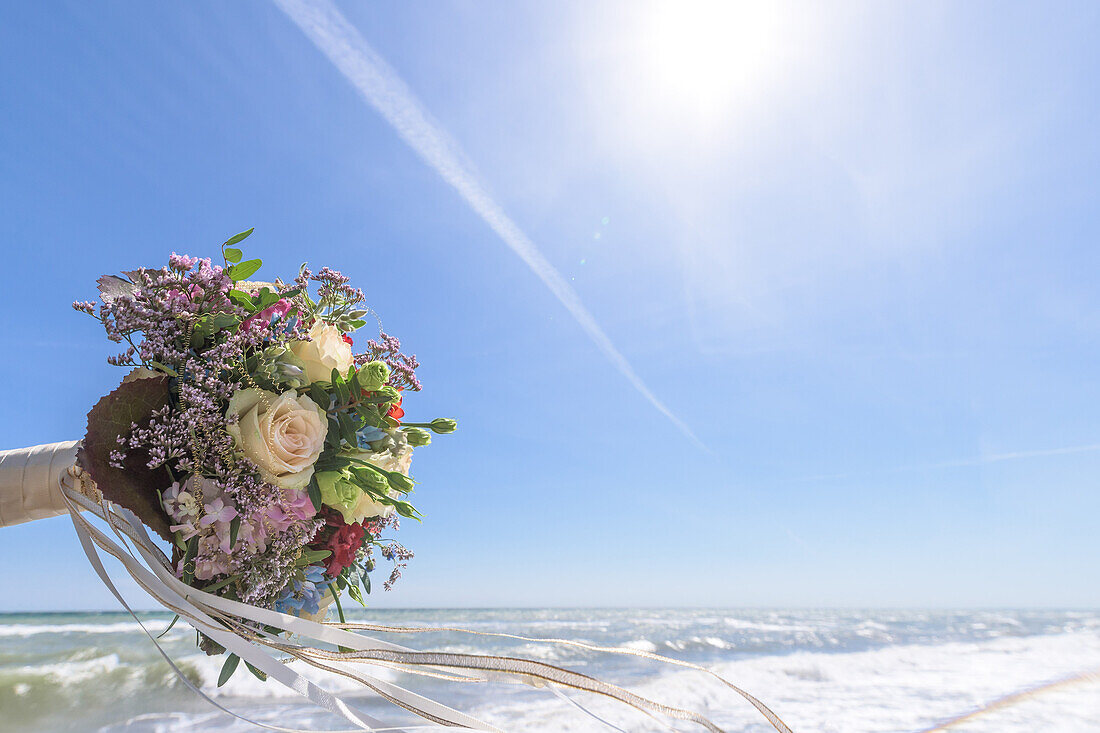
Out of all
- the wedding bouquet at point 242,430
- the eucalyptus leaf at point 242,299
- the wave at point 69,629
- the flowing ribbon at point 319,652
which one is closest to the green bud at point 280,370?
the wedding bouquet at point 242,430

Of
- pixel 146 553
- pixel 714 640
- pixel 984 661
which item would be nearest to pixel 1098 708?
pixel 984 661

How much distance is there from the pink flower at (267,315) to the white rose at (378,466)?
15.1 inches

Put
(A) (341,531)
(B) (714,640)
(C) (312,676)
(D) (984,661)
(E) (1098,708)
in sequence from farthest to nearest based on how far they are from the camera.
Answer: (B) (714,640) < (D) (984,661) < (C) (312,676) < (E) (1098,708) < (A) (341,531)

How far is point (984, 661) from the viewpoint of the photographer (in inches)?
407

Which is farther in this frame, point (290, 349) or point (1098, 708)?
point (1098, 708)

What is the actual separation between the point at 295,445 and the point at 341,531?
12.5 inches

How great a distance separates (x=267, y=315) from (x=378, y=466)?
44cm

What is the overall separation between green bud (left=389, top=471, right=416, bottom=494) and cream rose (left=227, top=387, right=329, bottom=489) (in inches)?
6.9

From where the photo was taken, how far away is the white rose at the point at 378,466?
1.43 metres

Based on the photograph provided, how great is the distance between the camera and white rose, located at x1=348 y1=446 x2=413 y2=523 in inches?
56.2

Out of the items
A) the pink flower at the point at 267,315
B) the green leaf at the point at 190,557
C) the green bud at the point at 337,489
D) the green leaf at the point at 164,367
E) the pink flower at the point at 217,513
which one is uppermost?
the pink flower at the point at 267,315

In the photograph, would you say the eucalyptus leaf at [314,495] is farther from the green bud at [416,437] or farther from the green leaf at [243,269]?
the green leaf at [243,269]

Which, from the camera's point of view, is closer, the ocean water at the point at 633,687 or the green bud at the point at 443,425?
the green bud at the point at 443,425

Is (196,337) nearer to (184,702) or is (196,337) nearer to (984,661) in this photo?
(184,702)
